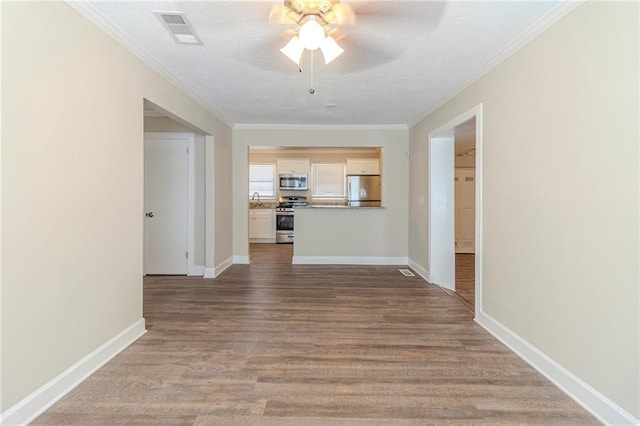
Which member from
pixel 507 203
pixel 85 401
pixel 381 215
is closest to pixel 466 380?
pixel 507 203

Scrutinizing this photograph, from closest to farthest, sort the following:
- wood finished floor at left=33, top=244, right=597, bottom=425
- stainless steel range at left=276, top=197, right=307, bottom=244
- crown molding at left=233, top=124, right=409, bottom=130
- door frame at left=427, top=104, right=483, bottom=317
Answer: wood finished floor at left=33, top=244, right=597, bottom=425 < door frame at left=427, top=104, right=483, bottom=317 < crown molding at left=233, top=124, right=409, bottom=130 < stainless steel range at left=276, top=197, right=307, bottom=244

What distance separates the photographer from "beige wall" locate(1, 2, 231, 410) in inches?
59.1

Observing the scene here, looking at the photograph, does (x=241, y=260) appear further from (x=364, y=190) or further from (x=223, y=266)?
(x=364, y=190)

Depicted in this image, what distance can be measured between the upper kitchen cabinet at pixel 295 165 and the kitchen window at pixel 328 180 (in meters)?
0.18

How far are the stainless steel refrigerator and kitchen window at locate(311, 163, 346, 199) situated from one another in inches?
38.6

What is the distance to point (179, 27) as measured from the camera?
7.04 ft

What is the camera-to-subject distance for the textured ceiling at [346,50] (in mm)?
1957

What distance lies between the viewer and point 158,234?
454 cm

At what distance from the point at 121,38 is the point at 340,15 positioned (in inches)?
60.4

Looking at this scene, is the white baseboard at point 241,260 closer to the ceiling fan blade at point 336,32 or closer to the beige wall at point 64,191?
the beige wall at point 64,191

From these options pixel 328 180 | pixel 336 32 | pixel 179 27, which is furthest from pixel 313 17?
pixel 328 180

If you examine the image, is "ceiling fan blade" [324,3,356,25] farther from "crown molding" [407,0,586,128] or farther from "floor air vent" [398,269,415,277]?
"floor air vent" [398,269,415,277]

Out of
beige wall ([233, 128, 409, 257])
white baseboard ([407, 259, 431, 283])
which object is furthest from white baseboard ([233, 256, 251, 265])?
white baseboard ([407, 259, 431, 283])

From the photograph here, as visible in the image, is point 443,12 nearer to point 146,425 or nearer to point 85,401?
point 146,425
